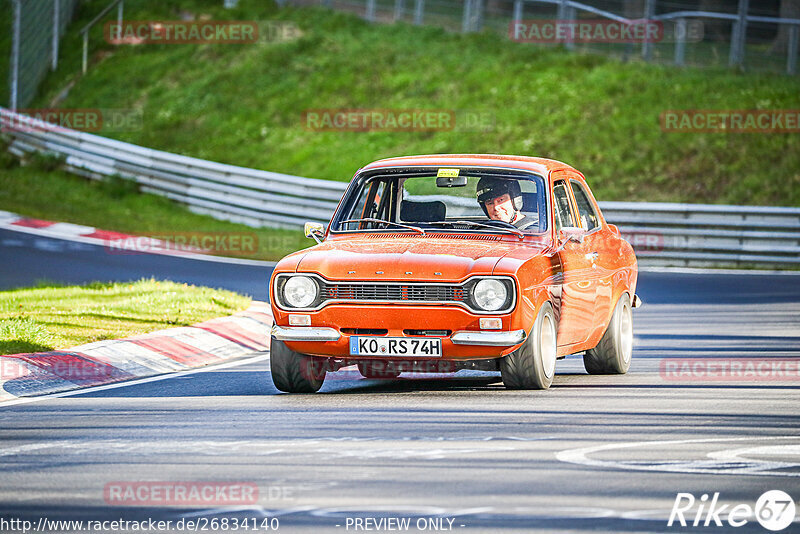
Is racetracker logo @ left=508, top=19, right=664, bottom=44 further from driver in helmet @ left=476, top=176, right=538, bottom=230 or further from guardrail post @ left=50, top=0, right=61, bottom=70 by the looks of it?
driver in helmet @ left=476, top=176, right=538, bottom=230

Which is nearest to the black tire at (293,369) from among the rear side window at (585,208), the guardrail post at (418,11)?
the rear side window at (585,208)

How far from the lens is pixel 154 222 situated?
27219 millimetres

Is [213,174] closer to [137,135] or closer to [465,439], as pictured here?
[137,135]

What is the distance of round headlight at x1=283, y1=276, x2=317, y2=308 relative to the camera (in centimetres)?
973

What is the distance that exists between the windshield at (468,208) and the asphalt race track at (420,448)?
1182 millimetres

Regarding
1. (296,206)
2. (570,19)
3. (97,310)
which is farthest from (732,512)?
(570,19)

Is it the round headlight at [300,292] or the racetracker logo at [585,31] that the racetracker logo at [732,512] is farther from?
the racetracker logo at [585,31]

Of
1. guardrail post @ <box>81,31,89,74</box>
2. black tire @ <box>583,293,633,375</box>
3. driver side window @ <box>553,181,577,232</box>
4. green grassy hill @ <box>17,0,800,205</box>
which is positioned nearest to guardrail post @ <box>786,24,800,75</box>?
green grassy hill @ <box>17,0,800,205</box>

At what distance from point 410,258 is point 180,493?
133 inches

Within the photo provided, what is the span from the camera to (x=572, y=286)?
10.4 metres

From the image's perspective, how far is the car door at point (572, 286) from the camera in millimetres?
10258

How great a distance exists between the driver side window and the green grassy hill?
1596 centimetres

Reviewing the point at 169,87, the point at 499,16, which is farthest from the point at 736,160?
the point at 169,87

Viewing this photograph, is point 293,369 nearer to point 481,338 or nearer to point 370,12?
point 481,338
